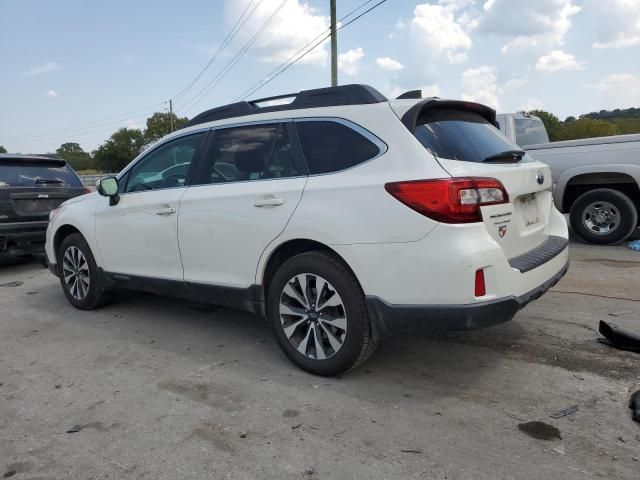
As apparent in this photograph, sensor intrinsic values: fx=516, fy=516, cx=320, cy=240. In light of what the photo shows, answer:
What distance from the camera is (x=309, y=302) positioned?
3404mm

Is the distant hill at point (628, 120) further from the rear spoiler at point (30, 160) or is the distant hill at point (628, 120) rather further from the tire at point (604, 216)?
the rear spoiler at point (30, 160)

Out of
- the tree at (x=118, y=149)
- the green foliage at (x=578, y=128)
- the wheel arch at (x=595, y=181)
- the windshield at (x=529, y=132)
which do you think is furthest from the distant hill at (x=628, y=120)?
the tree at (x=118, y=149)

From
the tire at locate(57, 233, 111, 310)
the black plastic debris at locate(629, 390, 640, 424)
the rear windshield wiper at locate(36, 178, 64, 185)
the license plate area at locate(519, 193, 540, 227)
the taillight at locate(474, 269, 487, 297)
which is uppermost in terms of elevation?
the rear windshield wiper at locate(36, 178, 64, 185)

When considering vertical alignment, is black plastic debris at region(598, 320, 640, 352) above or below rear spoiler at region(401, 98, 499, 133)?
below

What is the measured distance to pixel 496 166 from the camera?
324 centimetres

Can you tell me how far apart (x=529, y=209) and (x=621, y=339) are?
3.99 feet

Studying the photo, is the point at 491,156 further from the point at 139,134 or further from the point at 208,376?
the point at 139,134

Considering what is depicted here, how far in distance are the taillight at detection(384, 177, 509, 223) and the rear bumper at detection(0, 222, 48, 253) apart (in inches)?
247

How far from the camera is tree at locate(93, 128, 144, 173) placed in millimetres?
90569

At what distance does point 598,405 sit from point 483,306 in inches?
35.4

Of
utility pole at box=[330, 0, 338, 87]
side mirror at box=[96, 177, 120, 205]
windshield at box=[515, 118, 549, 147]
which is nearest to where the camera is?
side mirror at box=[96, 177, 120, 205]

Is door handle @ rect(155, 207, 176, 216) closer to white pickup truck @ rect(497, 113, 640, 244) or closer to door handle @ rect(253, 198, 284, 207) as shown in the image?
door handle @ rect(253, 198, 284, 207)

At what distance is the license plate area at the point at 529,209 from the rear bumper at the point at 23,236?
6.69 m

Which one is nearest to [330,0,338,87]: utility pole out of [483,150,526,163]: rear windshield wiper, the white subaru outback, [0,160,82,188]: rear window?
[0,160,82,188]: rear window
